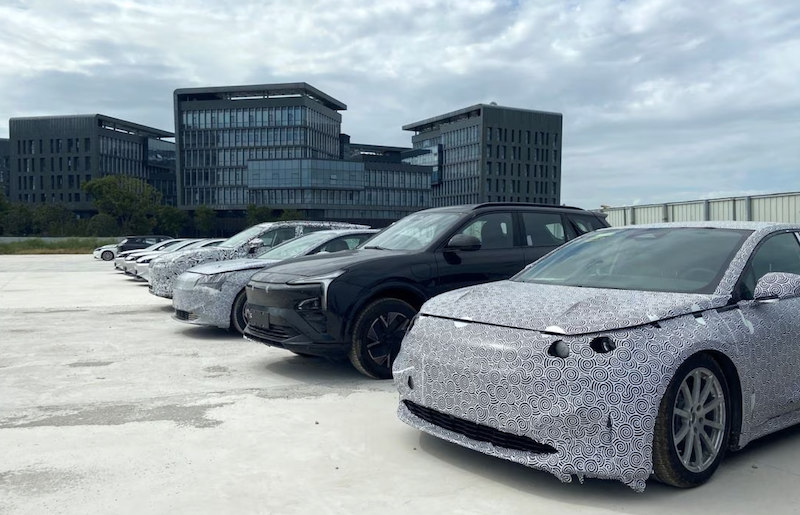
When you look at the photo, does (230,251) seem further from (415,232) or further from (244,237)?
(415,232)

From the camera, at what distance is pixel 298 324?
6293 millimetres

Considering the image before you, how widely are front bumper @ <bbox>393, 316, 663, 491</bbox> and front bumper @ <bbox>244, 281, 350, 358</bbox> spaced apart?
247cm

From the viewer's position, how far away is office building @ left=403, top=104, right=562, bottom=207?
12369 cm

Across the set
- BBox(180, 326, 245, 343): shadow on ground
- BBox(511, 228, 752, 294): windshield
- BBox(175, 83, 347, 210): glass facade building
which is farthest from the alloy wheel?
BBox(175, 83, 347, 210): glass facade building

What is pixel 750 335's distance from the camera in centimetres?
407

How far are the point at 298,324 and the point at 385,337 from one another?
0.87 m

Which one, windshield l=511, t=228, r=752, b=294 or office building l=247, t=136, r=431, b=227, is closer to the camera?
windshield l=511, t=228, r=752, b=294

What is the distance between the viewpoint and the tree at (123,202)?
284 feet

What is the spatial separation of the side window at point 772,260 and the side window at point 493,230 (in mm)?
3034

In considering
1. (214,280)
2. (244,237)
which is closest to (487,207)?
(214,280)

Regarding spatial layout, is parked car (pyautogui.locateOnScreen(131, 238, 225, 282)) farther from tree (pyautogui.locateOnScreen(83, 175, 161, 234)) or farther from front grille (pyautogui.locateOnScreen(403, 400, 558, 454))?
tree (pyautogui.locateOnScreen(83, 175, 161, 234))

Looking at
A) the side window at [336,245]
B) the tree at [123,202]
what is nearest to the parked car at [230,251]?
the side window at [336,245]

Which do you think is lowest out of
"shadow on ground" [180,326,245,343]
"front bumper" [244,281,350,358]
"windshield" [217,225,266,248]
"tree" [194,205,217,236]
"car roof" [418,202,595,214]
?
"shadow on ground" [180,326,245,343]

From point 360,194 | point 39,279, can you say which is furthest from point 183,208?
point 39,279
